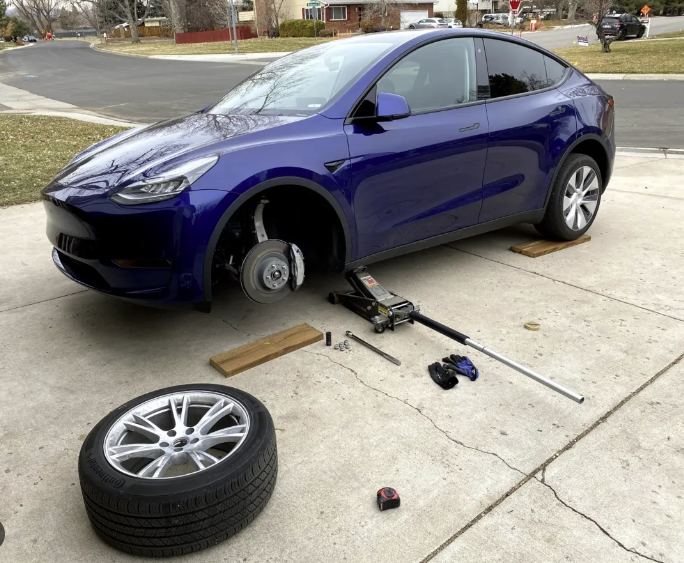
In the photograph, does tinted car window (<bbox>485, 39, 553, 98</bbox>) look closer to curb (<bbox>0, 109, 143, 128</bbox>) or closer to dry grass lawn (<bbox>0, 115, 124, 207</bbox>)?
dry grass lawn (<bbox>0, 115, 124, 207</bbox>)

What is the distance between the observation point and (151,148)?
140 inches

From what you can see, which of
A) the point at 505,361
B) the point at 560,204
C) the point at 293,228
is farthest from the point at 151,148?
the point at 560,204

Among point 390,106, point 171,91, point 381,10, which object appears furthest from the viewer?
point 381,10

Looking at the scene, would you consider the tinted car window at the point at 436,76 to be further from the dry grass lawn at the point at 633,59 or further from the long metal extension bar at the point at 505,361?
the dry grass lawn at the point at 633,59

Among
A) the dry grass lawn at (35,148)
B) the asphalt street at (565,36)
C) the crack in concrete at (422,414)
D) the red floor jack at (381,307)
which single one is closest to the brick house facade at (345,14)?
the asphalt street at (565,36)

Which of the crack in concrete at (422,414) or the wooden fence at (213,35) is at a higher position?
the wooden fence at (213,35)

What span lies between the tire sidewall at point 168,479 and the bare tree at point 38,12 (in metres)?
128

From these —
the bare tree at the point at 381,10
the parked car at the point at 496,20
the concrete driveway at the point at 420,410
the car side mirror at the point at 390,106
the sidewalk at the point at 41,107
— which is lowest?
the sidewalk at the point at 41,107

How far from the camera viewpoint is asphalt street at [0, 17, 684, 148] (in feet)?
37.4

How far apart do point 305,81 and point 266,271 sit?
152cm

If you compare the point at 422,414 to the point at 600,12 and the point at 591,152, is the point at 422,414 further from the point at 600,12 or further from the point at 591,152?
the point at 600,12

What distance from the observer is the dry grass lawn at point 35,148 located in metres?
7.46

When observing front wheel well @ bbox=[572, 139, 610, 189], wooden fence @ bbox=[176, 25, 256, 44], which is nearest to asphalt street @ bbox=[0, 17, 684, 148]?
front wheel well @ bbox=[572, 139, 610, 189]

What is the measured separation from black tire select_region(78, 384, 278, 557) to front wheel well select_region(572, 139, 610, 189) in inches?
153
